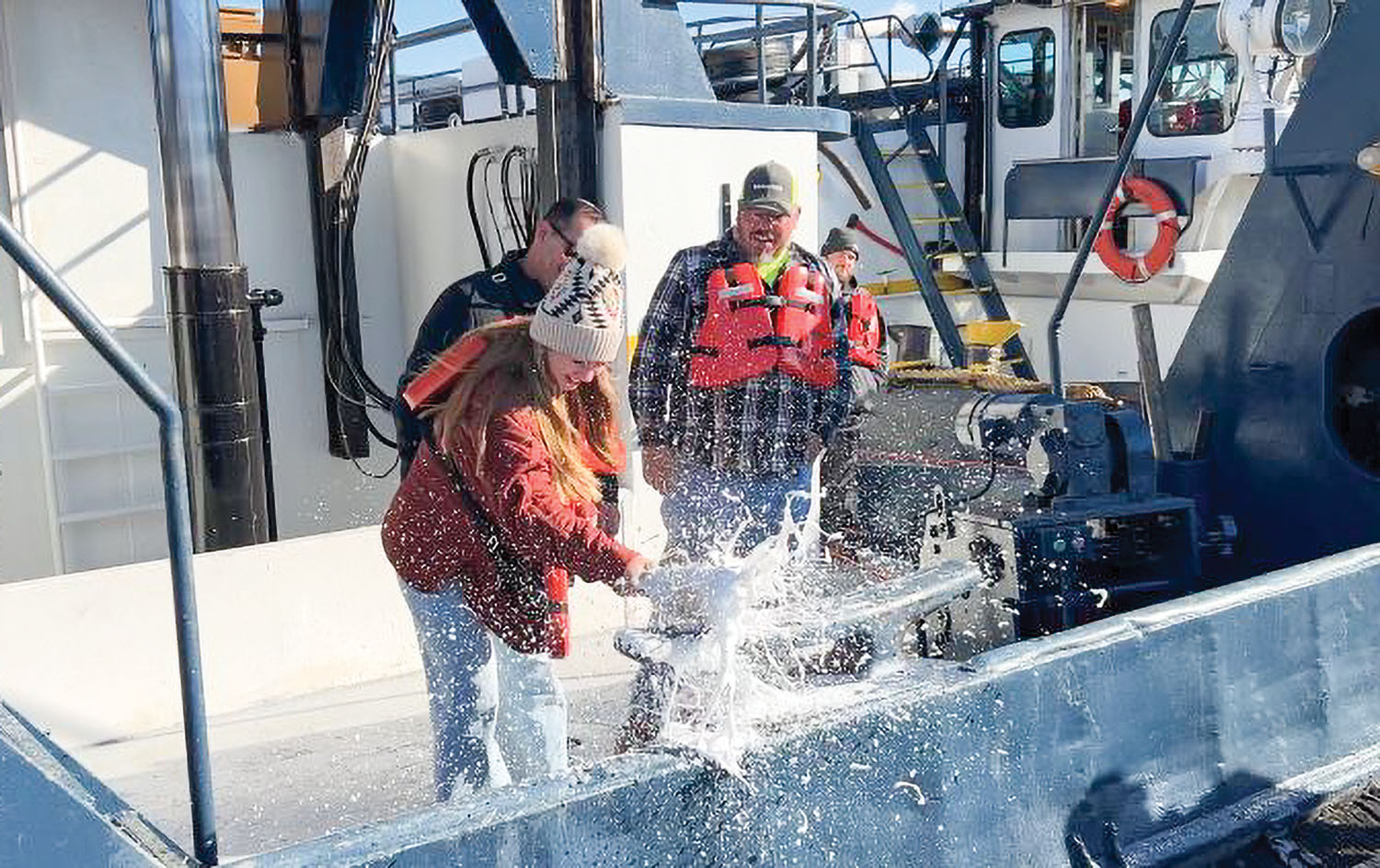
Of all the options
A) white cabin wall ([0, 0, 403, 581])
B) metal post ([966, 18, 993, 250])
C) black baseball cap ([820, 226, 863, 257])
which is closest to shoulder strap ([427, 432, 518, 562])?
white cabin wall ([0, 0, 403, 581])

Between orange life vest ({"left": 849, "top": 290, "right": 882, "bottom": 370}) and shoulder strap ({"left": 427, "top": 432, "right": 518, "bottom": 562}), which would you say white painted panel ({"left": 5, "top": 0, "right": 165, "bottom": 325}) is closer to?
orange life vest ({"left": 849, "top": 290, "right": 882, "bottom": 370})

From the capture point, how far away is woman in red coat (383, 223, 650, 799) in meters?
2.76

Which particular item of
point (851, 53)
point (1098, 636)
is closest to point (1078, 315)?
point (851, 53)

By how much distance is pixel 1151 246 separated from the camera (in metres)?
11.8

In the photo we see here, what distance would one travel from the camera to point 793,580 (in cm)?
470

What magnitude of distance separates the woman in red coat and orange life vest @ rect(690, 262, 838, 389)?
1.11m

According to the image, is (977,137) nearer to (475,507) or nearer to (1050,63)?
(1050,63)

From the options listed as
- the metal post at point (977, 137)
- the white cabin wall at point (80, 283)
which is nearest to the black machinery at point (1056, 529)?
the white cabin wall at point (80, 283)

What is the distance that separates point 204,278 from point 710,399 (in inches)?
100

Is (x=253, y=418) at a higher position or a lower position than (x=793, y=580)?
higher

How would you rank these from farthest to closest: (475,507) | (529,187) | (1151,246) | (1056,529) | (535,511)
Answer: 1. (1151,246)
2. (529,187)
3. (1056,529)
4. (475,507)
5. (535,511)

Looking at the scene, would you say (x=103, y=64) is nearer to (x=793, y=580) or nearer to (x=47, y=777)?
(x=793, y=580)

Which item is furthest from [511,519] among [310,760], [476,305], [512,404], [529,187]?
[529,187]

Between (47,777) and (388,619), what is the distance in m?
3.38
